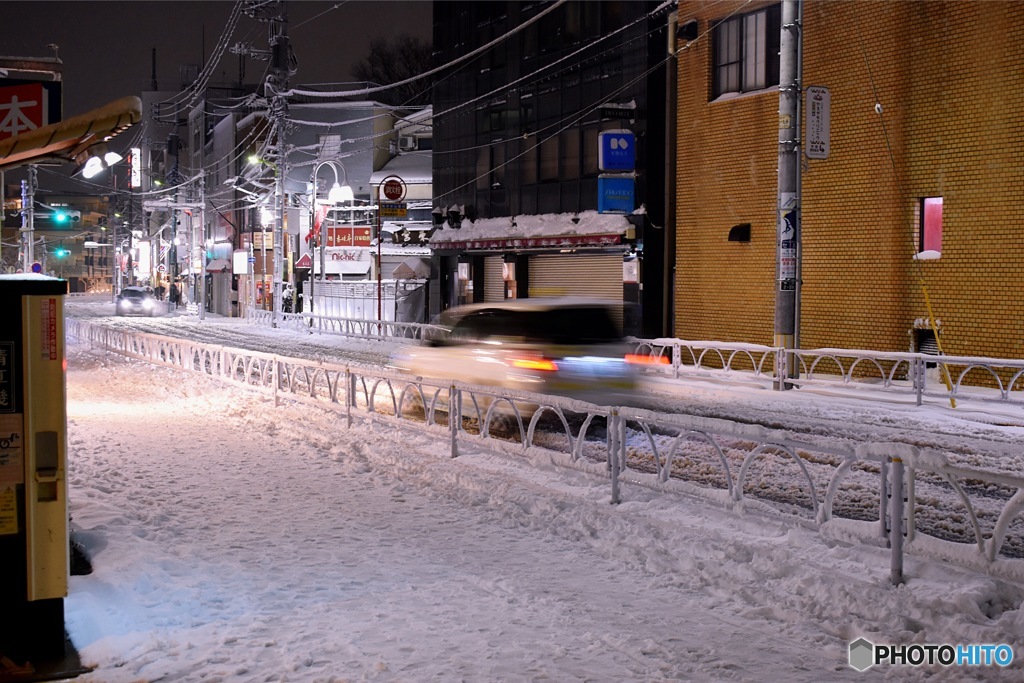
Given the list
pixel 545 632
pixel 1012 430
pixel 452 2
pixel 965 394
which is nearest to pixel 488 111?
pixel 452 2

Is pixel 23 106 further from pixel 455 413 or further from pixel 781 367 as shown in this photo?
pixel 781 367

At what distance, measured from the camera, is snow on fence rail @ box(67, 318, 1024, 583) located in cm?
671

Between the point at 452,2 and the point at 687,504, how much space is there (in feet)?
110

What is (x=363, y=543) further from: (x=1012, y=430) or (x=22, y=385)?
(x=1012, y=430)

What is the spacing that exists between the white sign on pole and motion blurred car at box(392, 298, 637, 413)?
713 centimetres

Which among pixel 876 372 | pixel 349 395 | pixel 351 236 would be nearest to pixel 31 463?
pixel 349 395

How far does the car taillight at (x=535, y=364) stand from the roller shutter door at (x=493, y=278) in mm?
22250

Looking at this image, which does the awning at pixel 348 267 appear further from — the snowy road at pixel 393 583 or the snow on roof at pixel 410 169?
the snowy road at pixel 393 583

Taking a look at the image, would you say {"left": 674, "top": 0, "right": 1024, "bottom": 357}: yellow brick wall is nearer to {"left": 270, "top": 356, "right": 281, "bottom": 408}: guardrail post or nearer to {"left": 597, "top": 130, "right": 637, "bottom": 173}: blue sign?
{"left": 597, "top": 130, "right": 637, "bottom": 173}: blue sign

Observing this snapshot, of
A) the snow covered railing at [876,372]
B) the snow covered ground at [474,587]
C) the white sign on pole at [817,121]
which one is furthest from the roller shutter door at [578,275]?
the snow covered ground at [474,587]

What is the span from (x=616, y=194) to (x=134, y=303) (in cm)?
4373

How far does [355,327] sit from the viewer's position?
133 ft

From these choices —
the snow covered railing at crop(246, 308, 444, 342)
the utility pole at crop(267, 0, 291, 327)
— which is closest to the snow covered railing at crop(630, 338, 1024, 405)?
the snow covered railing at crop(246, 308, 444, 342)

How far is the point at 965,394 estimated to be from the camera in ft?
57.2
